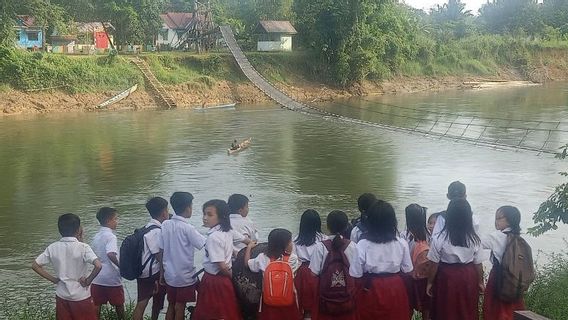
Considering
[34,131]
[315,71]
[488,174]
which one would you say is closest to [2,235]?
[488,174]

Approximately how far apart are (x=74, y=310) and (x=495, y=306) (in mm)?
3229

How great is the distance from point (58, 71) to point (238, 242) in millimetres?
32553

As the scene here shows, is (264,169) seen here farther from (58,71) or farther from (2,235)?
(58,71)

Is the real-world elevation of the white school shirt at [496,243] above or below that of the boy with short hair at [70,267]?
above

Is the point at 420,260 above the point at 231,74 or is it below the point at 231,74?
below

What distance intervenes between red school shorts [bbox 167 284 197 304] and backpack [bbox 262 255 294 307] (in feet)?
3.24

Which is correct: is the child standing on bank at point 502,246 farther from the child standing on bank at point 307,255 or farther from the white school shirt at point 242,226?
the white school shirt at point 242,226

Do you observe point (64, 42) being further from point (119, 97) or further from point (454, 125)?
point (454, 125)

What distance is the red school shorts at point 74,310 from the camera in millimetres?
5116

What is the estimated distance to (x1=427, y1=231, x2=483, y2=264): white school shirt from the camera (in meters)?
4.93

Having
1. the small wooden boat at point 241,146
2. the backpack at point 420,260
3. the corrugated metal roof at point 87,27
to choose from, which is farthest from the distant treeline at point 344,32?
the backpack at point 420,260

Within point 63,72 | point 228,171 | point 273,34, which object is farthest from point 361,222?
point 273,34

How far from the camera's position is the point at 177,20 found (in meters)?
54.7

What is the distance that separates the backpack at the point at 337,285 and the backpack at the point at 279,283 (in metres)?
0.24
